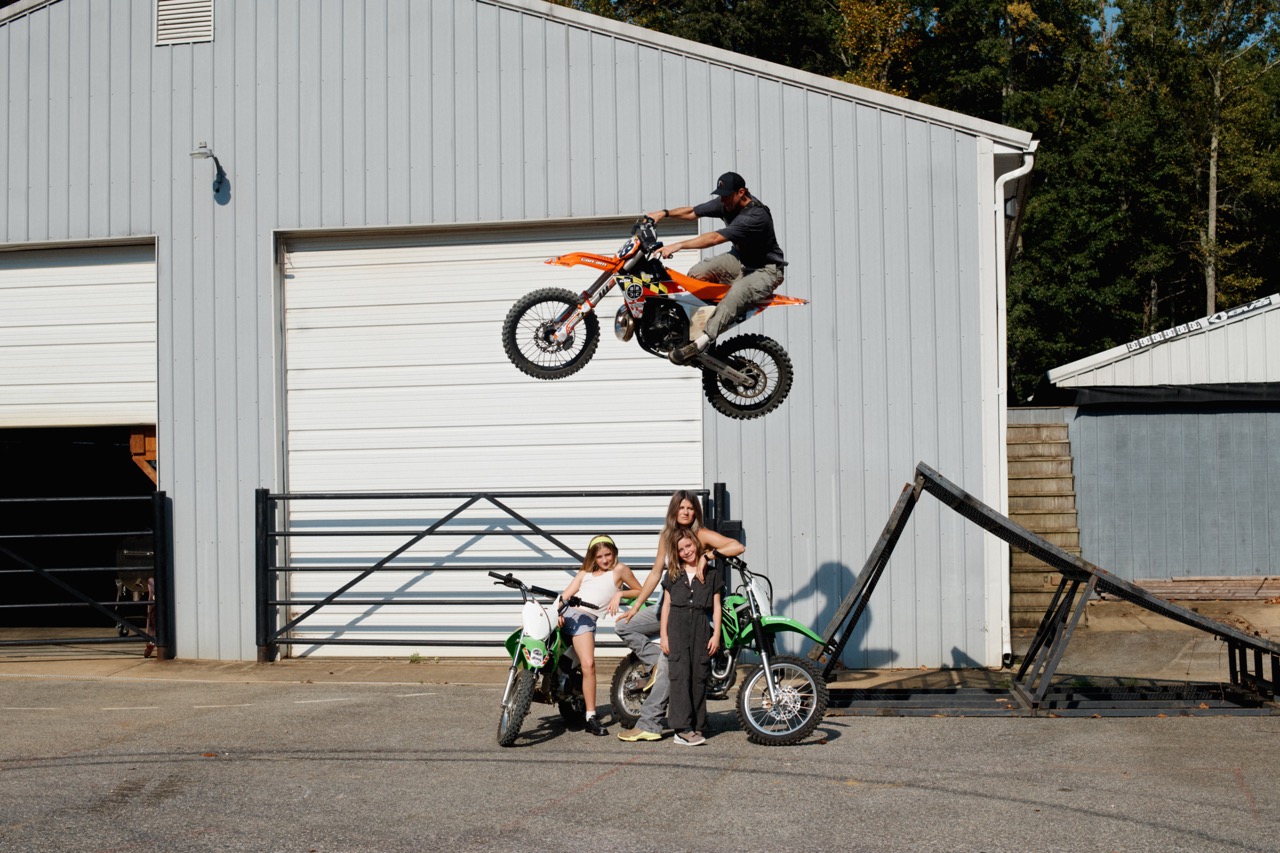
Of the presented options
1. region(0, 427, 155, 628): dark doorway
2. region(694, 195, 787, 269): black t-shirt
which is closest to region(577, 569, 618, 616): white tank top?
region(694, 195, 787, 269): black t-shirt

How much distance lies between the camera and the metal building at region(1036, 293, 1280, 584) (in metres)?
16.5

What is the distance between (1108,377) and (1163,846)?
11132 millimetres

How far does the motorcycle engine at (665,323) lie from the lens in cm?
967

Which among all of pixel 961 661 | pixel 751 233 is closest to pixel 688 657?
pixel 751 233

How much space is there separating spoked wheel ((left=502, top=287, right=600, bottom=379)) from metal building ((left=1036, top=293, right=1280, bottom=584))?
8.46 meters

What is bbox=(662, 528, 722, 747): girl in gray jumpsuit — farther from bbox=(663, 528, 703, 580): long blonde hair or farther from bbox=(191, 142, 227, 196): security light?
bbox=(191, 142, 227, 196): security light

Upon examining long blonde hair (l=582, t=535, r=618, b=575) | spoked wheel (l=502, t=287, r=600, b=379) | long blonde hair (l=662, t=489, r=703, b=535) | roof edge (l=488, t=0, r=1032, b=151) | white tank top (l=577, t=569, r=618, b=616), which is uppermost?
roof edge (l=488, t=0, r=1032, b=151)

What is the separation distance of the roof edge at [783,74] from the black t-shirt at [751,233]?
3.55 metres

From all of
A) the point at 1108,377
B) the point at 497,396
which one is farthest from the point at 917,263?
the point at 1108,377

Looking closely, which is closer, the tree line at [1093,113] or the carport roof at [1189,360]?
the carport roof at [1189,360]

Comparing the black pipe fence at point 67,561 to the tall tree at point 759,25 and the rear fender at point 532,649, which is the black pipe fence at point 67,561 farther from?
the tall tree at point 759,25

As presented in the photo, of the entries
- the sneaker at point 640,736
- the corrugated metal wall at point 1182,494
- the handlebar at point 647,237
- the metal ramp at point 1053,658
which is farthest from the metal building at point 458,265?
the corrugated metal wall at point 1182,494

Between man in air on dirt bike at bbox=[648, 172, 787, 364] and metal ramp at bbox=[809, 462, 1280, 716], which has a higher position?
man in air on dirt bike at bbox=[648, 172, 787, 364]

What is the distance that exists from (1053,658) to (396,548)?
6354mm
